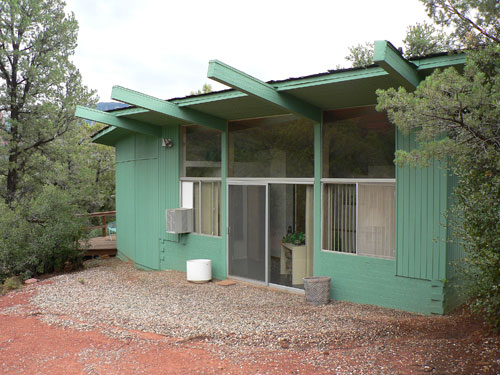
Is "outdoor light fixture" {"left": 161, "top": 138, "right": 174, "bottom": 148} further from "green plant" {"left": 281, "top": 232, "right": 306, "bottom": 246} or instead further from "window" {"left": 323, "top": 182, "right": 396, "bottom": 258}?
"window" {"left": 323, "top": 182, "right": 396, "bottom": 258}

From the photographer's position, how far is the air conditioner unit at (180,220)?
8.83m

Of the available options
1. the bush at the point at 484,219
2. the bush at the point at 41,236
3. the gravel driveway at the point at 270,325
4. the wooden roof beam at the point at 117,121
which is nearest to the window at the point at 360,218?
the gravel driveway at the point at 270,325

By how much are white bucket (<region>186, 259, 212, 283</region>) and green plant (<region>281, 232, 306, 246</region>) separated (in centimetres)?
174

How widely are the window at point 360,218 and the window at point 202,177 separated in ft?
8.27

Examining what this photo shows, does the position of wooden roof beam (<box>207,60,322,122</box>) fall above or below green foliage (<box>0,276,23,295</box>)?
above

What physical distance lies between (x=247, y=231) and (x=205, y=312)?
2.13 meters

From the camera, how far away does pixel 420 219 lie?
567 cm

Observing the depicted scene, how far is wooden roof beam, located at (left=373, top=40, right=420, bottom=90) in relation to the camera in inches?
173

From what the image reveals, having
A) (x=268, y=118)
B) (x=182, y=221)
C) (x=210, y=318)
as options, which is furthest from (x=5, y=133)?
(x=210, y=318)

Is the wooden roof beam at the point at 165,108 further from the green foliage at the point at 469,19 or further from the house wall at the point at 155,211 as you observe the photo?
the green foliage at the point at 469,19

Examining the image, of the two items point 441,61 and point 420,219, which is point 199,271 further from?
point 441,61

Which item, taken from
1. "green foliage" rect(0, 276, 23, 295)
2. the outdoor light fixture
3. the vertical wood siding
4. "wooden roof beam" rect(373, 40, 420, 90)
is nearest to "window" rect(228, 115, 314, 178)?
the outdoor light fixture

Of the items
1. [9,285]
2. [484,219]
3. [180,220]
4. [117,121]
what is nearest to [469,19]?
[484,219]

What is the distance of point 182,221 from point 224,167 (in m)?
1.54
